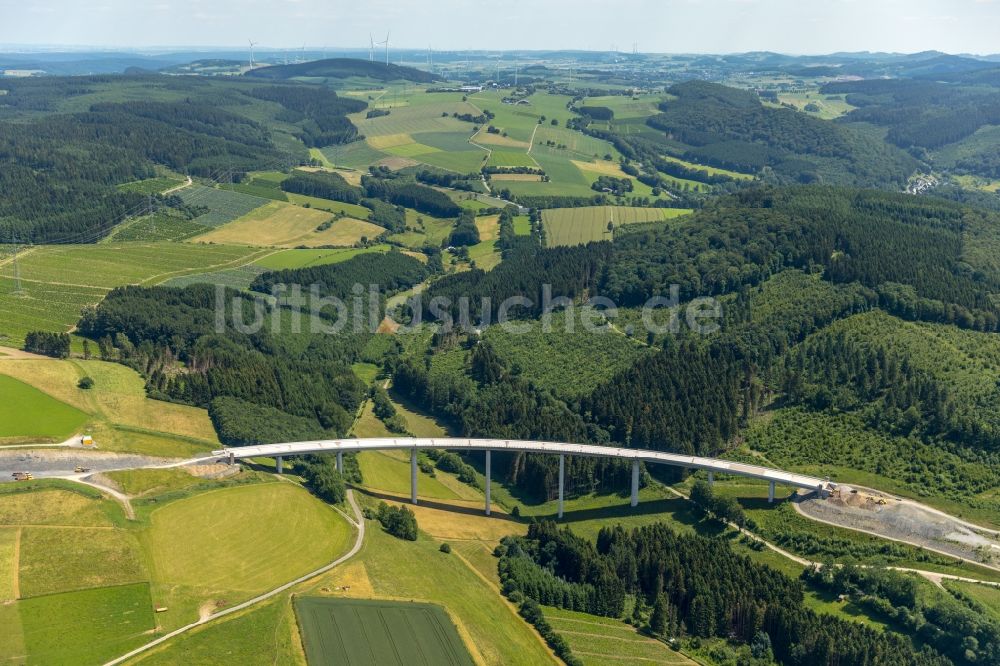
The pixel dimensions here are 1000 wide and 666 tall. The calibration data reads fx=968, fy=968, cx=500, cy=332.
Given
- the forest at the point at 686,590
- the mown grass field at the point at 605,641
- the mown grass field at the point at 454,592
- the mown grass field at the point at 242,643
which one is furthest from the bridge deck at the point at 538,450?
the mown grass field at the point at 242,643

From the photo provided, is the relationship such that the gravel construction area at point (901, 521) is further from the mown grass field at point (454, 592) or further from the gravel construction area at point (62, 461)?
the gravel construction area at point (62, 461)

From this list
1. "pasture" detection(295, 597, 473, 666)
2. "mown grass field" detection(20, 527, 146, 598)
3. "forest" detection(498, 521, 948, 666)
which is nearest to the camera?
"pasture" detection(295, 597, 473, 666)

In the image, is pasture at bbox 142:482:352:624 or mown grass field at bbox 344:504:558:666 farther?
pasture at bbox 142:482:352:624

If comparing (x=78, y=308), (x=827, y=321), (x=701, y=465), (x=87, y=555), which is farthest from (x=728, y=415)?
(x=78, y=308)

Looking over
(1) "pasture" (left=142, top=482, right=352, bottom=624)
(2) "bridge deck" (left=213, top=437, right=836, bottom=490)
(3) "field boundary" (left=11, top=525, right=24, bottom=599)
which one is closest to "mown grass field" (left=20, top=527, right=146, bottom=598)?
(3) "field boundary" (left=11, top=525, right=24, bottom=599)

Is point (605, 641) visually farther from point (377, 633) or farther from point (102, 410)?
point (102, 410)

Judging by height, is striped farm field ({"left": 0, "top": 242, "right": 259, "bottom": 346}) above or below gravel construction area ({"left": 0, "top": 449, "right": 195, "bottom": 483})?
above

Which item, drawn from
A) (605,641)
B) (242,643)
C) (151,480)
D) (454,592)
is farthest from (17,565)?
(605,641)

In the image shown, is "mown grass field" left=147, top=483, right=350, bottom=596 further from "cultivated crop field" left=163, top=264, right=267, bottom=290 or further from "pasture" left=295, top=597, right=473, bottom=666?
"cultivated crop field" left=163, top=264, right=267, bottom=290
